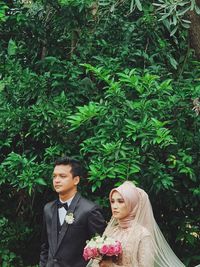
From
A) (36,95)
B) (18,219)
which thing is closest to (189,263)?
(18,219)

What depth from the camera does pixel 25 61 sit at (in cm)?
736

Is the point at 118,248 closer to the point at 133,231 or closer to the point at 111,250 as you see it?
the point at 111,250

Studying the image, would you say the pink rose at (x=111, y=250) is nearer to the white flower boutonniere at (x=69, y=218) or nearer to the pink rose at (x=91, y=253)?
the pink rose at (x=91, y=253)

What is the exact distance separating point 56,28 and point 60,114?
1335 millimetres

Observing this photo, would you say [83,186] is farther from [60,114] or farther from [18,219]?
[18,219]

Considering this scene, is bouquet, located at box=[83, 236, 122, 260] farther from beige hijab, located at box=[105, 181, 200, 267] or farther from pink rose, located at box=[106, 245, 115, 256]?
beige hijab, located at box=[105, 181, 200, 267]

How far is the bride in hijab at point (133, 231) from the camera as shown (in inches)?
174

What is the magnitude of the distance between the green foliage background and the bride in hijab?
1169mm

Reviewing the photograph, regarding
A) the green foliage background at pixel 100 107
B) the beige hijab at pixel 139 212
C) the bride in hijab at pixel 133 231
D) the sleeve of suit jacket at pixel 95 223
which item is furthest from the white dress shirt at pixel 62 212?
the green foliage background at pixel 100 107

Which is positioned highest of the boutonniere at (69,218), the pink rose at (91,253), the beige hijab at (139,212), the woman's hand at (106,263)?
the beige hijab at (139,212)

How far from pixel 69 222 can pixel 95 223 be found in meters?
0.20

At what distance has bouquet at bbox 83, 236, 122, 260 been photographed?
4379 mm

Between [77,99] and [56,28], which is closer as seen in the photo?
[77,99]

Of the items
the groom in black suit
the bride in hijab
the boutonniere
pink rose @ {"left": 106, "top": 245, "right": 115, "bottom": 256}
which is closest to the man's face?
the groom in black suit
